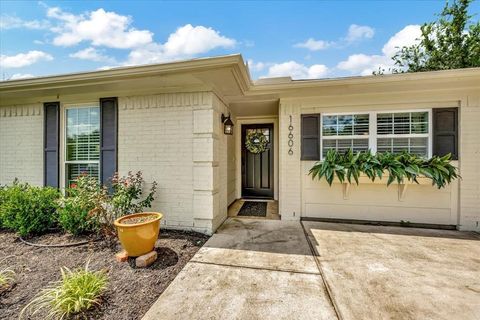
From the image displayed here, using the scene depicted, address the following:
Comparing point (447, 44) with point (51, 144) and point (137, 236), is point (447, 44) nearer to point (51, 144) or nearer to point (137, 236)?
point (137, 236)

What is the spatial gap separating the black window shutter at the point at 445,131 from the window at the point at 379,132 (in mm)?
105

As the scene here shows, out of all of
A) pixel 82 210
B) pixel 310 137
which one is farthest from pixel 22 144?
pixel 310 137

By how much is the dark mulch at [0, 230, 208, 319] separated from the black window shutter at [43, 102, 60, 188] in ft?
3.73

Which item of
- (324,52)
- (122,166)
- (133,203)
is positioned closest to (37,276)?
(133,203)

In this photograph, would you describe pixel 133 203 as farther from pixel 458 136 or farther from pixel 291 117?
pixel 458 136

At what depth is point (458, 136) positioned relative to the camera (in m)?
Answer: 3.62

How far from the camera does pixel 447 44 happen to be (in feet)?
29.4

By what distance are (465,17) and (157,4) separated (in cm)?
1219

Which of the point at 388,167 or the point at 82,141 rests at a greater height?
the point at 82,141

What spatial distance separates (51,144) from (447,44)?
48.4ft

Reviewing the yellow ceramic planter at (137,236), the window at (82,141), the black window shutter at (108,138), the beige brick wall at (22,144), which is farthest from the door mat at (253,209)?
the beige brick wall at (22,144)

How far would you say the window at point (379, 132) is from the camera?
3814 millimetres

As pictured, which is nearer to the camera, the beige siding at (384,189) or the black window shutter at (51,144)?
the beige siding at (384,189)

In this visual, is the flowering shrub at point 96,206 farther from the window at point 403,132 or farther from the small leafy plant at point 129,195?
the window at point 403,132
